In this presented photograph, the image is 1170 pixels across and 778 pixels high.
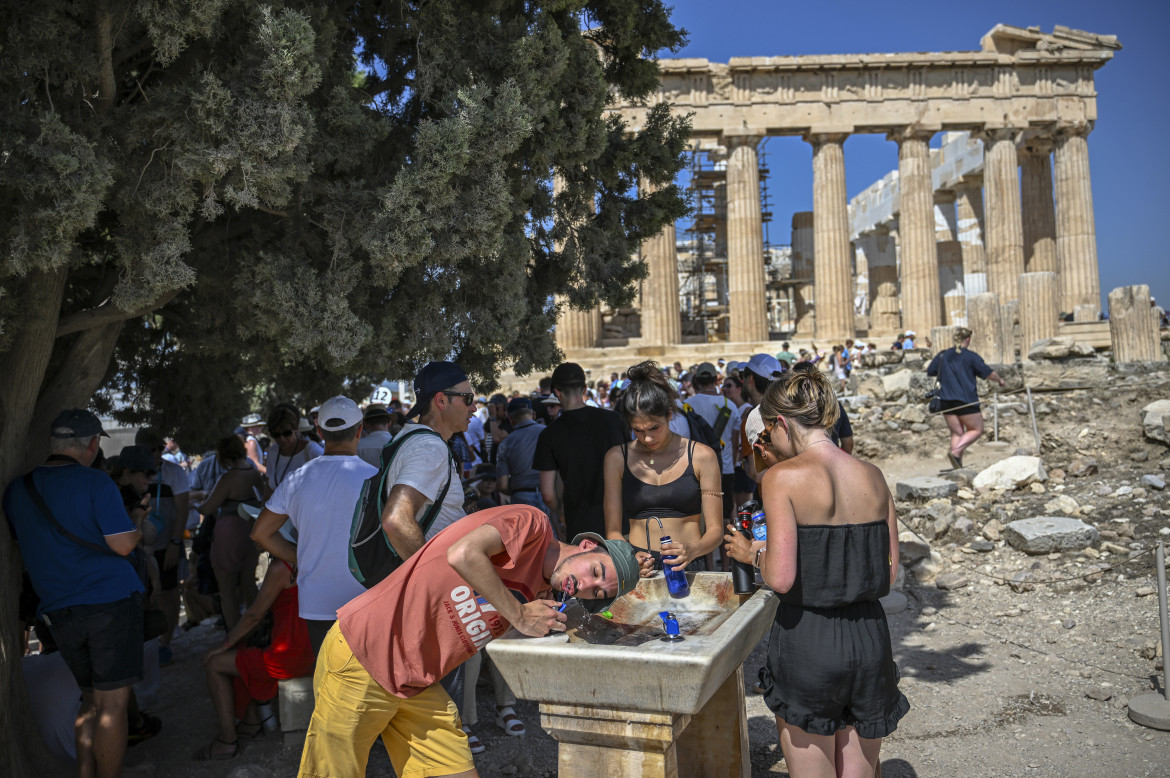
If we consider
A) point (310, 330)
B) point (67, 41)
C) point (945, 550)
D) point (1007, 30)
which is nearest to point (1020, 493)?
point (945, 550)

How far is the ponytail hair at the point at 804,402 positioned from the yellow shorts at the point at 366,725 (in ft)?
5.13

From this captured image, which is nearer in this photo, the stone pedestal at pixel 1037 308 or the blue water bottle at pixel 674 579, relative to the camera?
the blue water bottle at pixel 674 579

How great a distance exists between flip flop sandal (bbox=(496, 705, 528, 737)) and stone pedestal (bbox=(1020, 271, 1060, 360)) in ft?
60.3

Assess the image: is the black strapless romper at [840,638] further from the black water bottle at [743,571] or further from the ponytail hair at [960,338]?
the ponytail hair at [960,338]

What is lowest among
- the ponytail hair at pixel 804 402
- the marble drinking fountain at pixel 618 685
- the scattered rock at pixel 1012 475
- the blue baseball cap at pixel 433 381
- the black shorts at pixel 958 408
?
the scattered rock at pixel 1012 475

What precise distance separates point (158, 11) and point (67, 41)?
1.61 feet

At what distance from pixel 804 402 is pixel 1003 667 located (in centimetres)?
379

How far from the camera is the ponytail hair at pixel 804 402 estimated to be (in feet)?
9.70

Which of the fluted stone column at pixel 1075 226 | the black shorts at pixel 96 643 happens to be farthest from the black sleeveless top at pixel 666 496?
the fluted stone column at pixel 1075 226

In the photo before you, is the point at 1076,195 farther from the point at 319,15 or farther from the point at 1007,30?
the point at 319,15

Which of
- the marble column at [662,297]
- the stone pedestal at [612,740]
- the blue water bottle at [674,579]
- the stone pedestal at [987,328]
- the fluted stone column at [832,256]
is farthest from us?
the fluted stone column at [832,256]

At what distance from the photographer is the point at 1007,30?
29.1 meters

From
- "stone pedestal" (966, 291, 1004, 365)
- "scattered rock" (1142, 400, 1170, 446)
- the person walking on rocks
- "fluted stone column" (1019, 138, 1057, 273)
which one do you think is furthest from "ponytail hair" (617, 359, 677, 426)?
"fluted stone column" (1019, 138, 1057, 273)

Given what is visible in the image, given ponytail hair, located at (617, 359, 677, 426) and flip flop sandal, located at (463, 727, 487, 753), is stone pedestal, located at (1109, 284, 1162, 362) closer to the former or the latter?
ponytail hair, located at (617, 359, 677, 426)
